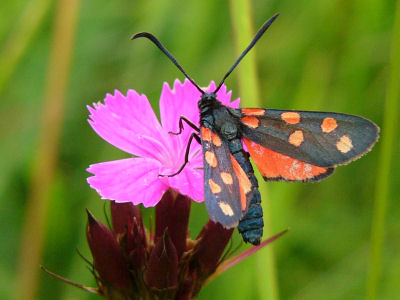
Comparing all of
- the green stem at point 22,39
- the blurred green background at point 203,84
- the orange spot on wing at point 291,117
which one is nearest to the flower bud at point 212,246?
the orange spot on wing at point 291,117

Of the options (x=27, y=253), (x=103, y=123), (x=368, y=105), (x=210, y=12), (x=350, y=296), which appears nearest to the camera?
(x=103, y=123)

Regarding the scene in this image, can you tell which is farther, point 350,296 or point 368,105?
point 368,105

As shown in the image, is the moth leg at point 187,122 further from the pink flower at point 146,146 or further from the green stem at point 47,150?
the green stem at point 47,150

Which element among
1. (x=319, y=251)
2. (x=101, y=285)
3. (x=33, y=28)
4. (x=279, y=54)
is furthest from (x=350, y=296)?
(x=33, y=28)

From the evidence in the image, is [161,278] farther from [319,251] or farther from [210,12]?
[210,12]

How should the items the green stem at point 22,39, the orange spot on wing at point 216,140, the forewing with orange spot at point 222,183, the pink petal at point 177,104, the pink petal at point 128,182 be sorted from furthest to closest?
the green stem at point 22,39
the pink petal at point 177,104
the orange spot on wing at point 216,140
the pink petal at point 128,182
the forewing with orange spot at point 222,183

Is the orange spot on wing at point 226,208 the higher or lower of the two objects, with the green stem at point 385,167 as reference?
higher
